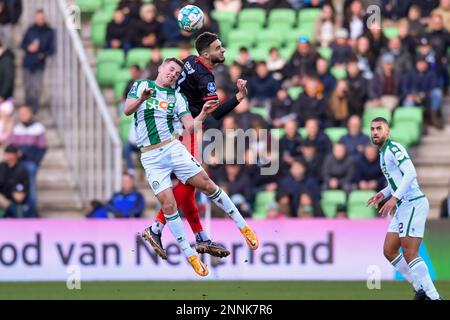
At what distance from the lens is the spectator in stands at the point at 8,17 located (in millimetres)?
28531

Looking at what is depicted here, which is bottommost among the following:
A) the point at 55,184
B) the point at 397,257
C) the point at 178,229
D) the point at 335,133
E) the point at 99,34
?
the point at 397,257

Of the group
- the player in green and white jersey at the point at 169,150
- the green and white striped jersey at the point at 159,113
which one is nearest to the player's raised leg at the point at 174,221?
the player in green and white jersey at the point at 169,150

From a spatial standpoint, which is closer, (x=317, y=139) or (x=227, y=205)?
(x=227, y=205)

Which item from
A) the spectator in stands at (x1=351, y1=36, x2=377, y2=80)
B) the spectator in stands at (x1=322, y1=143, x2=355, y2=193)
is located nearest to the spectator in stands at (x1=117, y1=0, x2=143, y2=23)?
the spectator in stands at (x1=351, y1=36, x2=377, y2=80)

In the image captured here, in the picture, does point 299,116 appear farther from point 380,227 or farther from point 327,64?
point 380,227

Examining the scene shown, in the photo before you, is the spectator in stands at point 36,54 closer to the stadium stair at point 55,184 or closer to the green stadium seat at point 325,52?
the stadium stair at point 55,184

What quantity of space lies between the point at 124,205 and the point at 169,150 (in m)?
6.60

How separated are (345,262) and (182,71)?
264 inches

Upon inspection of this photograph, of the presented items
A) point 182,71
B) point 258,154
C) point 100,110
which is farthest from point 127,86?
point 182,71

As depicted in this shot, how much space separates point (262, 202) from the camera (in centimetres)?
2595

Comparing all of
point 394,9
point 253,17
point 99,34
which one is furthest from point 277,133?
point 99,34

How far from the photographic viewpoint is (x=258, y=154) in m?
26.1

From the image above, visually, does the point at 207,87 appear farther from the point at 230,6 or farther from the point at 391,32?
the point at 230,6

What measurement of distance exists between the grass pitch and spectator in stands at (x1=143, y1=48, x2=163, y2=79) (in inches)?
185
